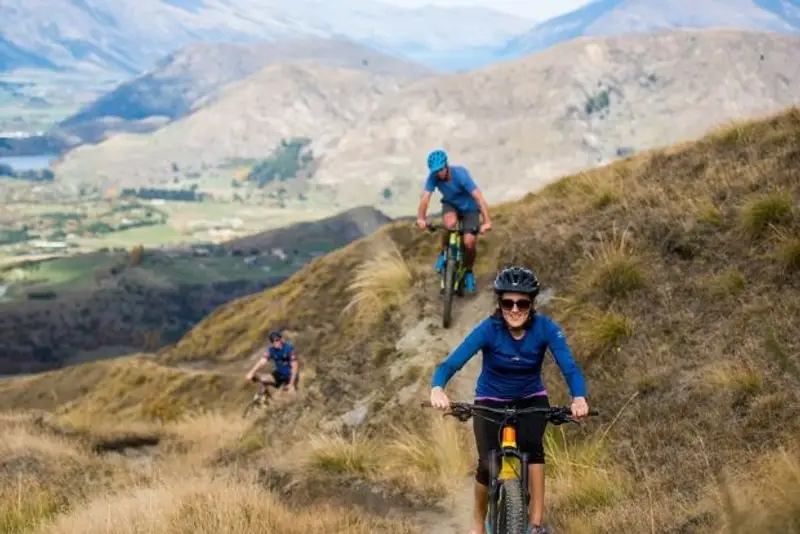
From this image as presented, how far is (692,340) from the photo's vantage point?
9.76m

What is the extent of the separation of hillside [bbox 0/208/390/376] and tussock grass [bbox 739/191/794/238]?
10617cm

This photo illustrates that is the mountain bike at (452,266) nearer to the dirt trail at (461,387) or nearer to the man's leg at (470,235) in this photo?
the man's leg at (470,235)

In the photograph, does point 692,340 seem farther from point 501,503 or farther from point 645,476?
point 501,503

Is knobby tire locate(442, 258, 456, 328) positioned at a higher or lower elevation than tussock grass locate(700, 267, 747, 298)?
lower

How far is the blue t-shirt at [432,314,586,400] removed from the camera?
6008mm

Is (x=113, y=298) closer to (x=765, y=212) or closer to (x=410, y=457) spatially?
(x=410, y=457)

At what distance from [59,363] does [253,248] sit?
242ft

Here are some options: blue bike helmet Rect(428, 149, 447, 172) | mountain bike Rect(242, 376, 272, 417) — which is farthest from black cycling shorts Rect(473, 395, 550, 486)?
mountain bike Rect(242, 376, 272, 417)

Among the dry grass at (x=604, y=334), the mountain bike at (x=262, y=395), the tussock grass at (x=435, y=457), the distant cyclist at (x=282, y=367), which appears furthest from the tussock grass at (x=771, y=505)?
the mountain bike at (x=262, y=395)

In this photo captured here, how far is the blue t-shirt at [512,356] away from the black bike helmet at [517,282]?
0.32m

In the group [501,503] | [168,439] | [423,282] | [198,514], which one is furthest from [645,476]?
[168,439]

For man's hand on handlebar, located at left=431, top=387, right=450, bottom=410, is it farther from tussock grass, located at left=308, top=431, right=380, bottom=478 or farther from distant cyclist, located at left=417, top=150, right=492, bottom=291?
distant cyclist, located at left=417, top=150, right=492, bottom=291

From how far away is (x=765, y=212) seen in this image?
11.0 m

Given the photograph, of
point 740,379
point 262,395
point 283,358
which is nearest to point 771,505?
point 740,379
